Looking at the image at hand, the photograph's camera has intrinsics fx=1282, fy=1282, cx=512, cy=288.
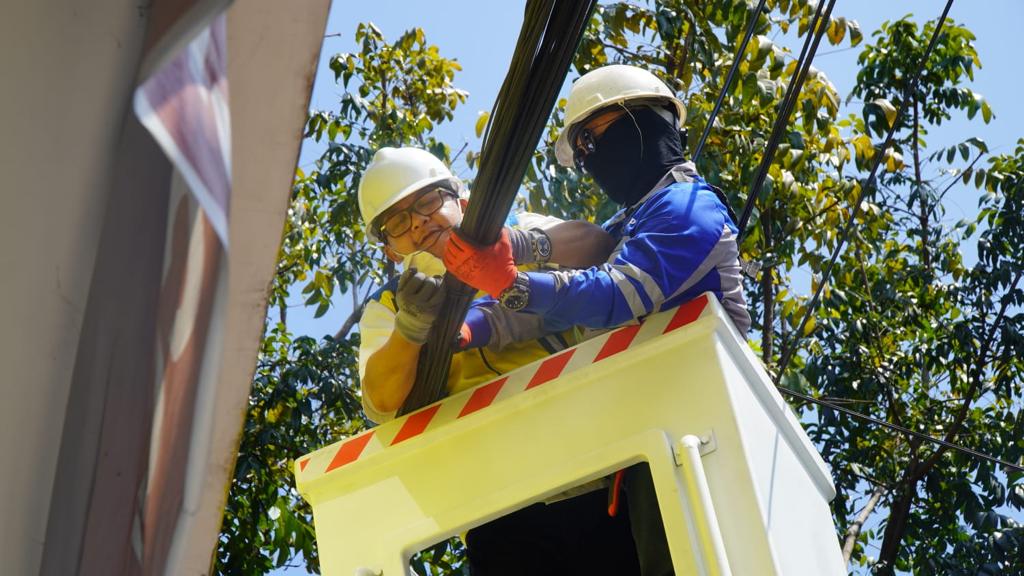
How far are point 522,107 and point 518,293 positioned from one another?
670mm

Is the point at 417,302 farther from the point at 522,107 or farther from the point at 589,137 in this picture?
the point at 589,137

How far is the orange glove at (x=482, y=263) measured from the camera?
2.93 m

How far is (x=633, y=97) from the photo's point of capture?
12.3 ft

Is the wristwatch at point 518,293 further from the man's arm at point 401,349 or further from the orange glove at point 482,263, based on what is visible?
the man's arm at point 401,349

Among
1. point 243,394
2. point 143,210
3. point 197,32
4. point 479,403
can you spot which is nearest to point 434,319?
point 479,403

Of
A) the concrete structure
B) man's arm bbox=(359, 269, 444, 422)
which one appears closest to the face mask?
man's arm bbox=(359, 269, 444, 422)

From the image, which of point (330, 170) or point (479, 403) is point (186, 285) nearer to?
point (479, 403)

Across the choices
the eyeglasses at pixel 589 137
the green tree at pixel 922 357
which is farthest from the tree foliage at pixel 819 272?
the eyeglasses at pixel 589 137

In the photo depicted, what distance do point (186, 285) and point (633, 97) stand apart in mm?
2716

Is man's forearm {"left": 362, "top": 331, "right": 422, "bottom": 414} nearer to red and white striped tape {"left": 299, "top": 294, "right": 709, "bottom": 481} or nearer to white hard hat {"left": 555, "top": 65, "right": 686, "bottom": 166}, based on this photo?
red and white striped tape {"left": 299, "top": 294, "right": 709, "bottom": 481}

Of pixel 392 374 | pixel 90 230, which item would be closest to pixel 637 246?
pixel 392 374

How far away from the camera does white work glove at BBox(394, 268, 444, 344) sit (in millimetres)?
3104

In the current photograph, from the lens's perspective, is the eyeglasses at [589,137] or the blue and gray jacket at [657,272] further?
the eyeglasses at [589,137]

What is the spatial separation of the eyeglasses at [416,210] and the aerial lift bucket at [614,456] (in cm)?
72
